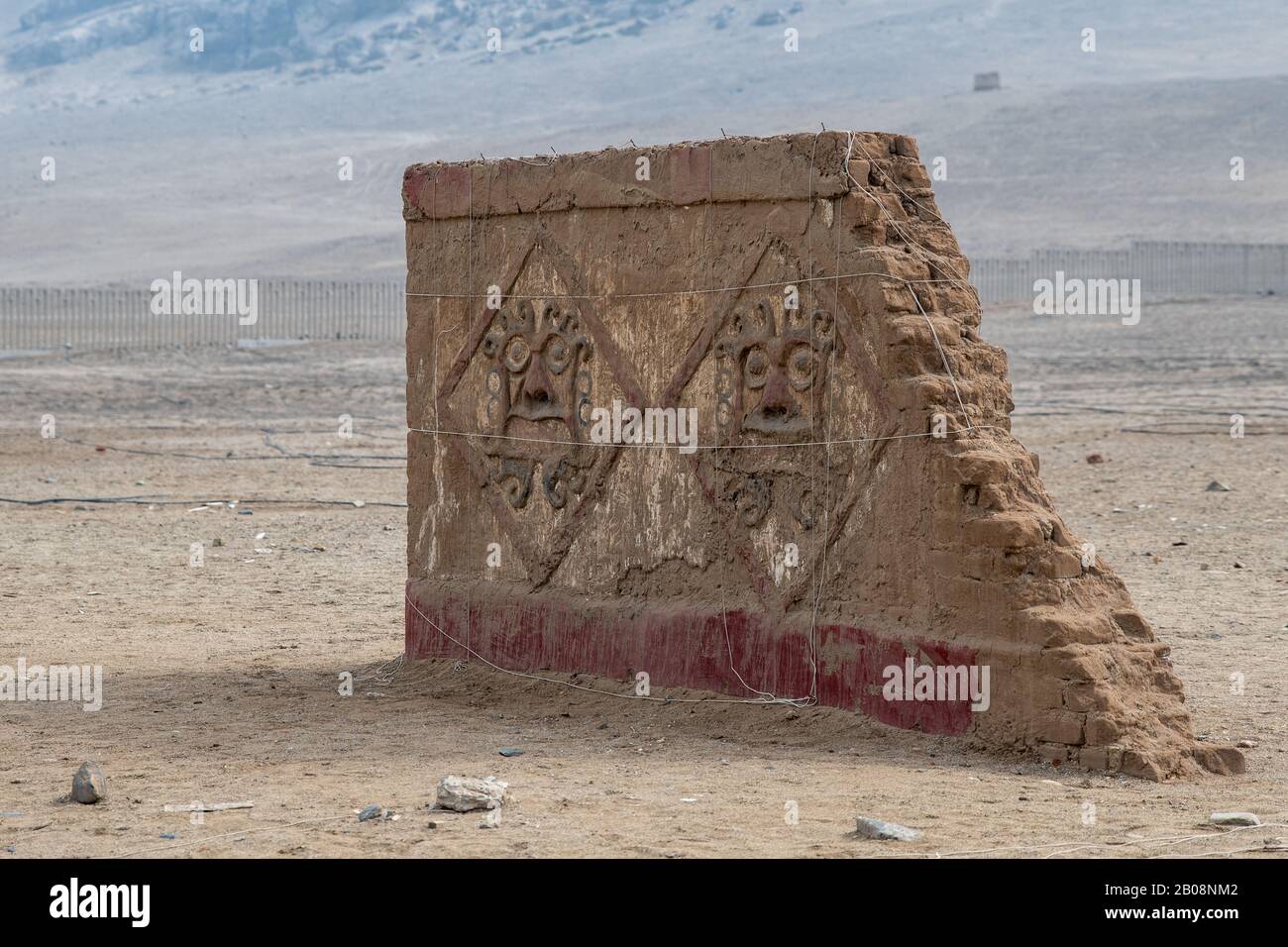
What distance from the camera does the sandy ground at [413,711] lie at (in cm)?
574

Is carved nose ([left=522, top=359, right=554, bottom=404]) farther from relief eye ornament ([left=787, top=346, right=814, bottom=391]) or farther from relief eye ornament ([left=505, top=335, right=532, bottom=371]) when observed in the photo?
relief eye ornament ([left=787, top=346, right=814, bottom=391])

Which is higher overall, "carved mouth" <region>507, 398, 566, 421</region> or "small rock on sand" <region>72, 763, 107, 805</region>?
"carved mouth" <region>507, 398, 566, 421</region>

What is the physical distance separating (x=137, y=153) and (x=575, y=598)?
93.8 meters

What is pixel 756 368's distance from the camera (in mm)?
7520

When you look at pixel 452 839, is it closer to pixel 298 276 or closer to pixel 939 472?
pixel 939 472

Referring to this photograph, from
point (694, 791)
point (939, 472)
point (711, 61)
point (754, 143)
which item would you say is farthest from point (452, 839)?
point (711, 61)

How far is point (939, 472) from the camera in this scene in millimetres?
6805

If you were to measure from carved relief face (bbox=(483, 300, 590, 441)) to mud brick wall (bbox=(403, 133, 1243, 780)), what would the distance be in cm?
1

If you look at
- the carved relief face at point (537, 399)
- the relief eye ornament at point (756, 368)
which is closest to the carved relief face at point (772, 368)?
the relief eye ornament at point (756, 368)

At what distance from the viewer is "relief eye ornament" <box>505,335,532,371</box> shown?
8.45 meters

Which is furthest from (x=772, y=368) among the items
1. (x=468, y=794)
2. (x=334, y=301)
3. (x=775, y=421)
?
(x=334, y=301)

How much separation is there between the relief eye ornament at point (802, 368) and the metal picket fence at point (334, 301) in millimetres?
28266

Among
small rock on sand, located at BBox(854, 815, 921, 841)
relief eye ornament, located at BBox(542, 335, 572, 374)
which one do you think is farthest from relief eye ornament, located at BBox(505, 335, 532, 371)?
small rock on sand, located at BBox(854, 815, 921, 841)

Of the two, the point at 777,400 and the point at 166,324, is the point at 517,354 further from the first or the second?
the point at 166,324
